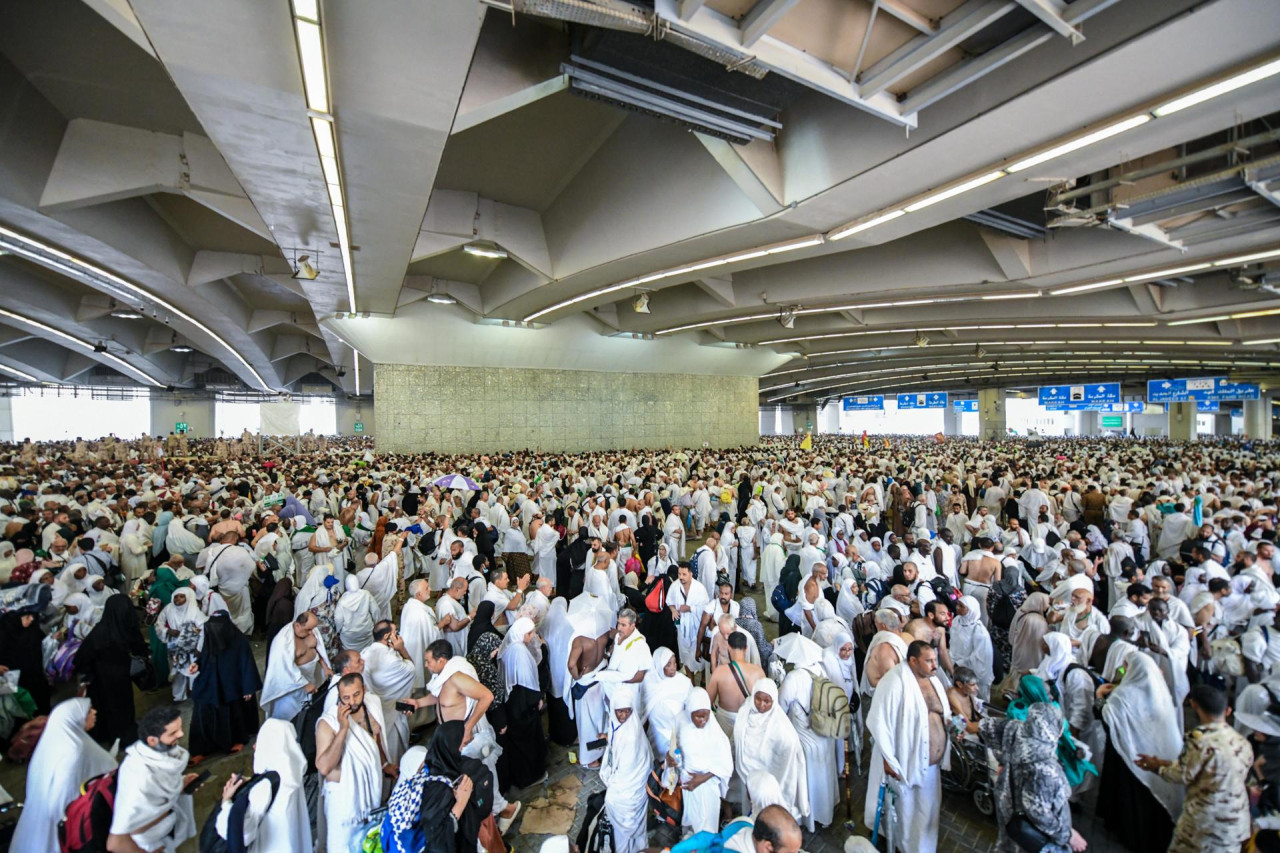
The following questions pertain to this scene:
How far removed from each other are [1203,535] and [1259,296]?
9719 mm

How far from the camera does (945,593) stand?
6.11 m

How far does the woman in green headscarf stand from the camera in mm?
6055

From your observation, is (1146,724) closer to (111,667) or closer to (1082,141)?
(1082,141)

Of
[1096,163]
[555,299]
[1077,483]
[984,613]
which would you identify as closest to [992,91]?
[1096,163]

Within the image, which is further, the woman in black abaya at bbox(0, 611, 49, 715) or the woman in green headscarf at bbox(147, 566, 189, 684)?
the woman in green headscarf at bbox(147, 566, 189, 684)

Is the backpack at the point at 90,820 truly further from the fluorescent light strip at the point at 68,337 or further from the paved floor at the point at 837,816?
the fluorescent light strip at the point at 68,337

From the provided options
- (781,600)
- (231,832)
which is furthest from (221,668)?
(781,600)

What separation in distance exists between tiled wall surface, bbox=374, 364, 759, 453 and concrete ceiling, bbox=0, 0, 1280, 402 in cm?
763

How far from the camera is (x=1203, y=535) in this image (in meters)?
7.95

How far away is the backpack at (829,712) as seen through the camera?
392 cm

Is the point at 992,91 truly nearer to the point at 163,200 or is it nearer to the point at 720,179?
the point at 720,179

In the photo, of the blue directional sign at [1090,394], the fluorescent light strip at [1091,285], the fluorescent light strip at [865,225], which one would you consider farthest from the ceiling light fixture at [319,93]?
the blue directional sign at [1090,394]

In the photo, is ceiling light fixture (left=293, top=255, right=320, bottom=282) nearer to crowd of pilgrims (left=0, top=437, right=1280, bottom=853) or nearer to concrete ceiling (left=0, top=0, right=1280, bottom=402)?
concrete ceiling (left=0, top=0, right=1280, bottom=402)

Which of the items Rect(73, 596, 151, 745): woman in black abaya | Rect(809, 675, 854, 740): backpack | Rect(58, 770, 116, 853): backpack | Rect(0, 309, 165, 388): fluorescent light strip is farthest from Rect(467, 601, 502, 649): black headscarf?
Rect(0, 309, 165, 388): fluorescent light strip
